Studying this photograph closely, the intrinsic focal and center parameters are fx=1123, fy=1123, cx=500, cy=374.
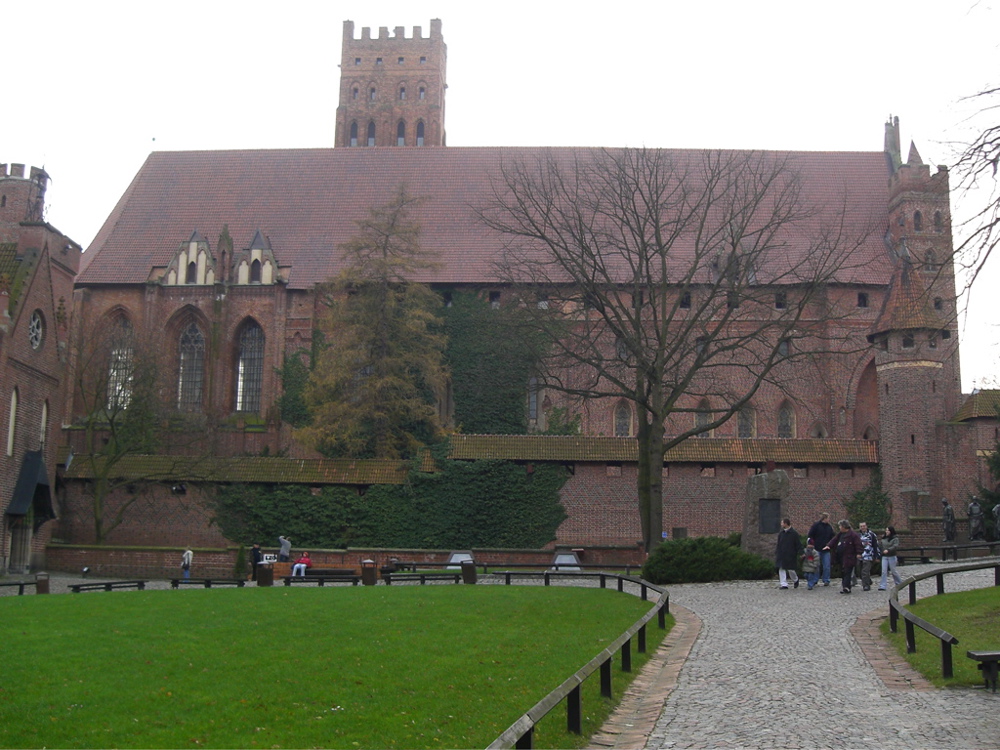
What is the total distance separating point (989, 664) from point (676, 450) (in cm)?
2505

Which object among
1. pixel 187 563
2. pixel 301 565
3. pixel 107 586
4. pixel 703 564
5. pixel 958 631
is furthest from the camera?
pixel 187 563

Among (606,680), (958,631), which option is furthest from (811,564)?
(606,680)

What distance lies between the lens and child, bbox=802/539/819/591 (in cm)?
2008

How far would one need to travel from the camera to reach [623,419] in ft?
149

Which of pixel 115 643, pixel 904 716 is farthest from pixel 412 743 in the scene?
pixel 115 643

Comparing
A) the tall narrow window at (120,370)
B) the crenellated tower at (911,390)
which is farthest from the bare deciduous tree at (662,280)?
the tall narrow window at (120,370)

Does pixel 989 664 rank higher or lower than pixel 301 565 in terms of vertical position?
lower

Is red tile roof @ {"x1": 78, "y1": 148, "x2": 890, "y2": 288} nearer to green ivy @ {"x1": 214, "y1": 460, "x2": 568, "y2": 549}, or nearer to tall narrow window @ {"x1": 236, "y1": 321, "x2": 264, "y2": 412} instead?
tall narrow window @ {"x1": 236, "y1": 321, "x2": 264, "y2": 412}

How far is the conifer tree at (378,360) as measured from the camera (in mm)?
36812

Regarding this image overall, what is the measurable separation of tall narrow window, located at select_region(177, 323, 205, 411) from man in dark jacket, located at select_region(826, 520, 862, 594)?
31210mm

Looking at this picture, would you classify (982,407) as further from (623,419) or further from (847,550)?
(847,550)

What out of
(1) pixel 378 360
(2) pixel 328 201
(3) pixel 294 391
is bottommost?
(3) pixel 294 391

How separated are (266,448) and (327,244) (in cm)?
993

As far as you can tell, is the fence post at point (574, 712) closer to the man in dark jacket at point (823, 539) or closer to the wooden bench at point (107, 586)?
the man in dark jacket at point (823, 539)
